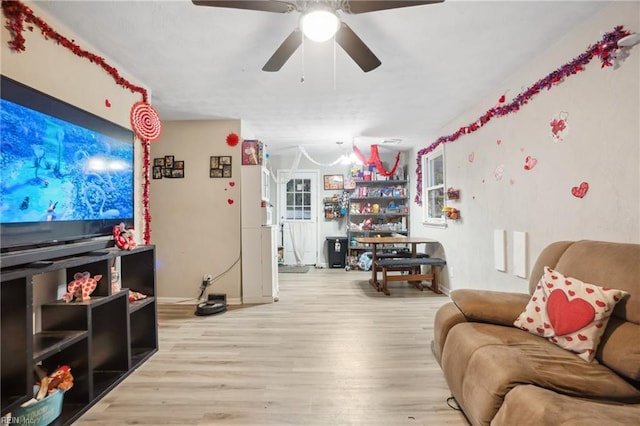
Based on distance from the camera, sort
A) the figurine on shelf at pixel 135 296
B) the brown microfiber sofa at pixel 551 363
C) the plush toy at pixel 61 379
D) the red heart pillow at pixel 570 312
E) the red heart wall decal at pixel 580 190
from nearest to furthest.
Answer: the brown microfiber sofa at pixel 551 363
the red heart pillow at pixel 570 312
the plush toy at pixel 61 379
the red heart wall decal at pixel 580 190
the figurine on shelf at pixel 135 296

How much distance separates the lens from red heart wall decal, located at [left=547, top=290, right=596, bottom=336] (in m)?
1.38

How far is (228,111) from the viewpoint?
3.41 meters

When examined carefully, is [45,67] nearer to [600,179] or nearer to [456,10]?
[456,10]

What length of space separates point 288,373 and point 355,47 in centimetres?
226

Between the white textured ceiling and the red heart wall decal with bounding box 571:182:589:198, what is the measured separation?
955 mm

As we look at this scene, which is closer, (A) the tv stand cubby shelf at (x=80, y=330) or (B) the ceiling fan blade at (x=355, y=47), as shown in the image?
(A) the tv stand cubby shelf at (x=80, y=330)

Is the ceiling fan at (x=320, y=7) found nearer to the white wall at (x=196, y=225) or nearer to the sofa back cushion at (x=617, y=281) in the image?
the sofa back cushion at (x=617, y=281)

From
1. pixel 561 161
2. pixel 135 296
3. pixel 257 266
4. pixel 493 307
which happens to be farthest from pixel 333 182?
pixel 493 307

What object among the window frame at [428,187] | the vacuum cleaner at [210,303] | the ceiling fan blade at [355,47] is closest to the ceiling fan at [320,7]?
the ceiling fan blade at [355,47]

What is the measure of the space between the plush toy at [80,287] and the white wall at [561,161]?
3284mm

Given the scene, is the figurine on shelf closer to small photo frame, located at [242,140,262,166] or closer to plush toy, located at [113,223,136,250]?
plush toy, located at [113,223,136,250]

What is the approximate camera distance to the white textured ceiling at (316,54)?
1.79m

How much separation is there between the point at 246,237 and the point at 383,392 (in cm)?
246

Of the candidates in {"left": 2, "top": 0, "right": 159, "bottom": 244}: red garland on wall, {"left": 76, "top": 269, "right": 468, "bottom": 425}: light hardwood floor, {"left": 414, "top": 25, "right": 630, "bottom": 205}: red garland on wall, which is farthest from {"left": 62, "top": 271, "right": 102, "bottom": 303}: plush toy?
{"left": 414, "top": 25, "right": 630, "bottom": 205}: red garland on wall
